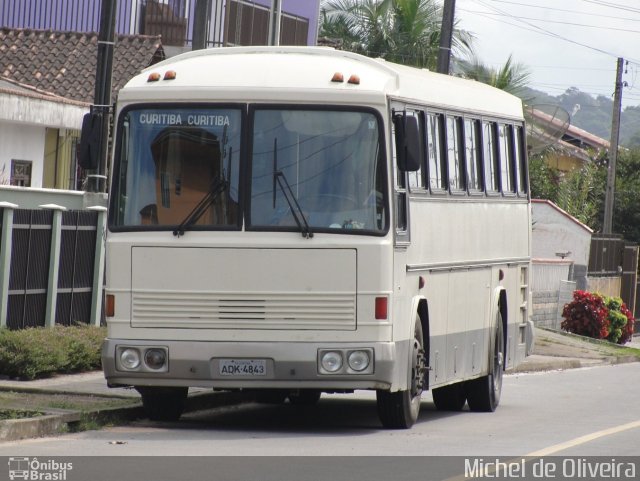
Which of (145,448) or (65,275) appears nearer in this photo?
(145,448)

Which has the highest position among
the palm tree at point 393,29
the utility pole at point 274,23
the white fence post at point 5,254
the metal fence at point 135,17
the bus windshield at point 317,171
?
the palm tree at point 393,29

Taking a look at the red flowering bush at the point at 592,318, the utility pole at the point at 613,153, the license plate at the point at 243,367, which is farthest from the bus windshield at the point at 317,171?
the utility pole at the point at 613,153

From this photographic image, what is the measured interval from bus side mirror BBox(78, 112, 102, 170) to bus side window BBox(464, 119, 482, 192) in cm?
430

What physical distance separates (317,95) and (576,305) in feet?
78.2

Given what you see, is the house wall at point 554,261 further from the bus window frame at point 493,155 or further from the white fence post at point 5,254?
the white fence post at point 5,254

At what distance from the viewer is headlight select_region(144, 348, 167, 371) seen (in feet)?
42.0

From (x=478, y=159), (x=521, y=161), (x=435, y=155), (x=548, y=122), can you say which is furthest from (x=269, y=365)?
(x=548, y=122)

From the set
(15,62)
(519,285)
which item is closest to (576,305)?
(15,62)

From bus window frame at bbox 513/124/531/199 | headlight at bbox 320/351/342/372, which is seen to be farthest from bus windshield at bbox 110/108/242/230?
bus window frame at bbox 513/124/531/199

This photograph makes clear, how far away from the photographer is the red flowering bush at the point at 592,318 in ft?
117

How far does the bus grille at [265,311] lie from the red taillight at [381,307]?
7.6 inches

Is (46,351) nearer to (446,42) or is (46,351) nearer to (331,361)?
(331,361)
